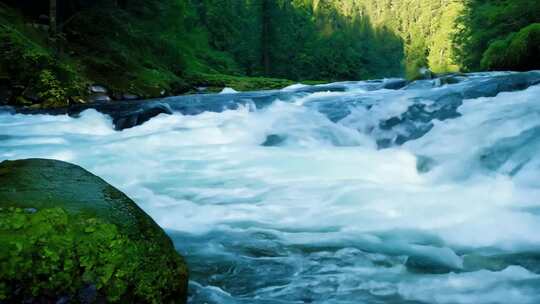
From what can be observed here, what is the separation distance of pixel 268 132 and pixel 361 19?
10122cm

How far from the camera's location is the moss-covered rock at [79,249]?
251 cm

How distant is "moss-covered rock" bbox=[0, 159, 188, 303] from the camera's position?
251 centimetres

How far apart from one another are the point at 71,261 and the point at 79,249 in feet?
0.29

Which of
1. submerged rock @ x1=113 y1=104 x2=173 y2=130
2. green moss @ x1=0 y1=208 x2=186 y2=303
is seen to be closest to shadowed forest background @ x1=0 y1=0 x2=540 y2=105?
submerged rock @ x1=113 y1=104 x2=173 y2=130

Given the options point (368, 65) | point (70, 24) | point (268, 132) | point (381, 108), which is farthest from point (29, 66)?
point (368, 65)

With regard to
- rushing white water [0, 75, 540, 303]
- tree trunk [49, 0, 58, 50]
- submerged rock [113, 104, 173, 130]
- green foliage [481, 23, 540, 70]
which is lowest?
rushing white water [0, 75, 540, 303]

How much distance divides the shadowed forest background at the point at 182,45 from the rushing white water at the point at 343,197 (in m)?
5.13

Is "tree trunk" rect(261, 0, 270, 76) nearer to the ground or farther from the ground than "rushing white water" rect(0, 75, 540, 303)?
farther from the ground

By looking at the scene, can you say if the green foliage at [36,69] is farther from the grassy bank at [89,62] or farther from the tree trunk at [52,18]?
the tree trunk at [52,18]

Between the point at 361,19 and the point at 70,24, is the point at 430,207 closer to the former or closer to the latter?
the point at 70,24

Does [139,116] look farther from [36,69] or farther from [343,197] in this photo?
[343,197]

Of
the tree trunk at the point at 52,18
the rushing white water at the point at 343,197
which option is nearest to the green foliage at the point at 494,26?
the rushing white water at the point at 343,197

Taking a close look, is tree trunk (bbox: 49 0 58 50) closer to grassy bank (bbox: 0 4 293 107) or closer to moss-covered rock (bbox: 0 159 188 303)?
grassy bank (bbox: 0 4 293 107)

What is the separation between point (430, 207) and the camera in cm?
529
